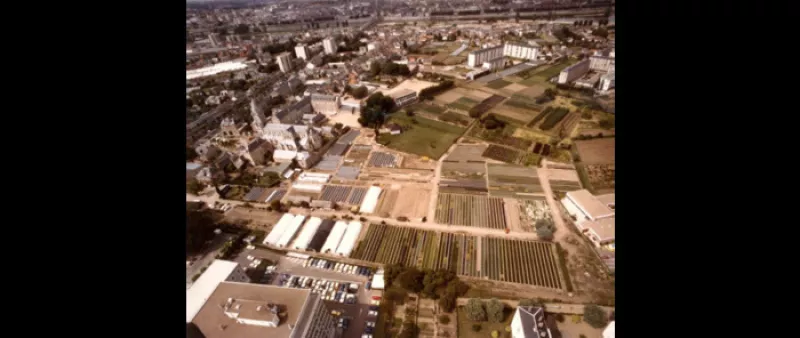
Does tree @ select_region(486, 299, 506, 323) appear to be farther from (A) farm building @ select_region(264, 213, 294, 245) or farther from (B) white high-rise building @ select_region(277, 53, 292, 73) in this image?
(B) white high-rise building @ select_region(277, 53, 292, 73)

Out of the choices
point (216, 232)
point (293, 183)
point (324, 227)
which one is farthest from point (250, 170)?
point (324, 227)

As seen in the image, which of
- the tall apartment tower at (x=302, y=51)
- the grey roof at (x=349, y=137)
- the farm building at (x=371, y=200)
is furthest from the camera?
the tall apartment tower at (x=302, y=51)

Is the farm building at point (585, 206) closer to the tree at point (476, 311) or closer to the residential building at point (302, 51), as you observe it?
the tree at point (476, 311)

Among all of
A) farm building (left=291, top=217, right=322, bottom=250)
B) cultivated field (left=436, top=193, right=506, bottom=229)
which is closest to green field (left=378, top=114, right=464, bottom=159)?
cultivated field (left=436, top=193, right=506, bottom=229)

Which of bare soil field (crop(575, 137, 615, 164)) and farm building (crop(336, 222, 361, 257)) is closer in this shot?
Answer: farm building (crop(336, 222, 361, 257))

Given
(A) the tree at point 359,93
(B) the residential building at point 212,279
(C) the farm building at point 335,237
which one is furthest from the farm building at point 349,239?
(A) the tree at point 359,93

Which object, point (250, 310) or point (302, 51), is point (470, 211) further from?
point (302, 51)

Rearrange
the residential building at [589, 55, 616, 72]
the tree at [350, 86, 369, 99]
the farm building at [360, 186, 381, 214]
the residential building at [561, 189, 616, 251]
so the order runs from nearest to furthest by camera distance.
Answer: the residential building at [561, 189, 616, 251] → the farm building at [360, 186, 381, 214] → the tree at [350, 86, 369, 99] → the residential building at [589, 55, 616, 72]
